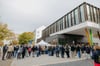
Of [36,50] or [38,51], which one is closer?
[36,50]

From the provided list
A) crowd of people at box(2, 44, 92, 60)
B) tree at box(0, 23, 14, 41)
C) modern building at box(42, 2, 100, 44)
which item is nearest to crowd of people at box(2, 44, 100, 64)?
crowd of people at box(2, 44, 92, 60)

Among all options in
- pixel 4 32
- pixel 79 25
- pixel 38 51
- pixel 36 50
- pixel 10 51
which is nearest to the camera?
pixel 10 51

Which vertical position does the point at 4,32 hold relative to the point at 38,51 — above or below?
above

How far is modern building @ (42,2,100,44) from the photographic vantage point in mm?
29516

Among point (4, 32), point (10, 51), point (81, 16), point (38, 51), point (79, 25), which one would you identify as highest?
point (81, 16)

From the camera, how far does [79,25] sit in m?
30.2

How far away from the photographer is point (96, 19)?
32.0 m

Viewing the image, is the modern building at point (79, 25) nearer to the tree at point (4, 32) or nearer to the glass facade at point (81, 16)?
the glass facade at point (81, 16)

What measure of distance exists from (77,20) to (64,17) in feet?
24.1

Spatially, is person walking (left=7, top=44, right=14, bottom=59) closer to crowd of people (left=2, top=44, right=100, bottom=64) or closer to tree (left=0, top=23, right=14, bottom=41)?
crowd of people (left=2, top=44, right=100, bottom=64)

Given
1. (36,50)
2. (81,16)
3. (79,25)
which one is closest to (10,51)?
(36,50)

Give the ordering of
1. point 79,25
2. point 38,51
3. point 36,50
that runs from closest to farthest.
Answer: point 36,50
point 38,51
point 79,25

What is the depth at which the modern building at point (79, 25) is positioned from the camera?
29.5 m

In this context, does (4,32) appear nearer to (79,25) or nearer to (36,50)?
(79,25)
